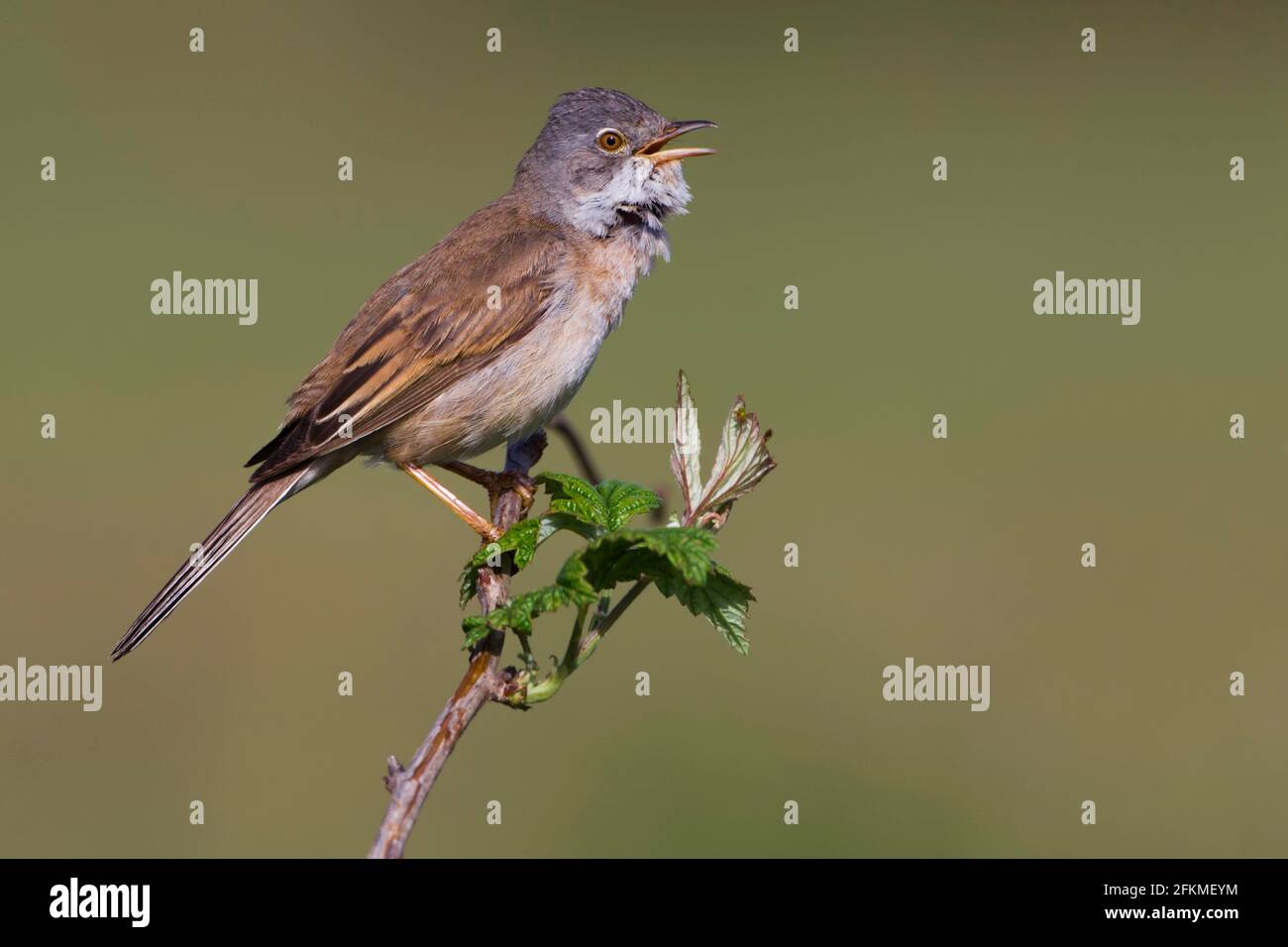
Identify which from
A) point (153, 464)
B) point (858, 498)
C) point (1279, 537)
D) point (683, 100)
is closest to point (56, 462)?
point (153, 464)

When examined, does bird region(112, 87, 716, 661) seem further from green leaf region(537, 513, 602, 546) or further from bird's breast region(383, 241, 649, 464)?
green leaf region(537, 513, 602, 546)

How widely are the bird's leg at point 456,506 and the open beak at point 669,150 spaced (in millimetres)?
1600

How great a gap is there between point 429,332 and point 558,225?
80 cm

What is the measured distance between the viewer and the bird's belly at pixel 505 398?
5371 millimetres

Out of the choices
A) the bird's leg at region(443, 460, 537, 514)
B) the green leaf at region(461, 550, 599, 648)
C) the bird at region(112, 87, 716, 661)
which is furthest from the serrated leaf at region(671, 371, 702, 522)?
the bird at region(112, 87, 716, 661)

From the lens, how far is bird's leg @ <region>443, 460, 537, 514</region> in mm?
4824

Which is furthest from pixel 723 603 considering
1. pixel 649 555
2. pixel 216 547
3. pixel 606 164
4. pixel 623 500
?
pixel 606 164

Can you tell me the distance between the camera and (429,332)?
539 cm

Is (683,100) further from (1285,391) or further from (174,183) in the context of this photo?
(1285,391)

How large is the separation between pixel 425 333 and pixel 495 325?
0.87 feet
